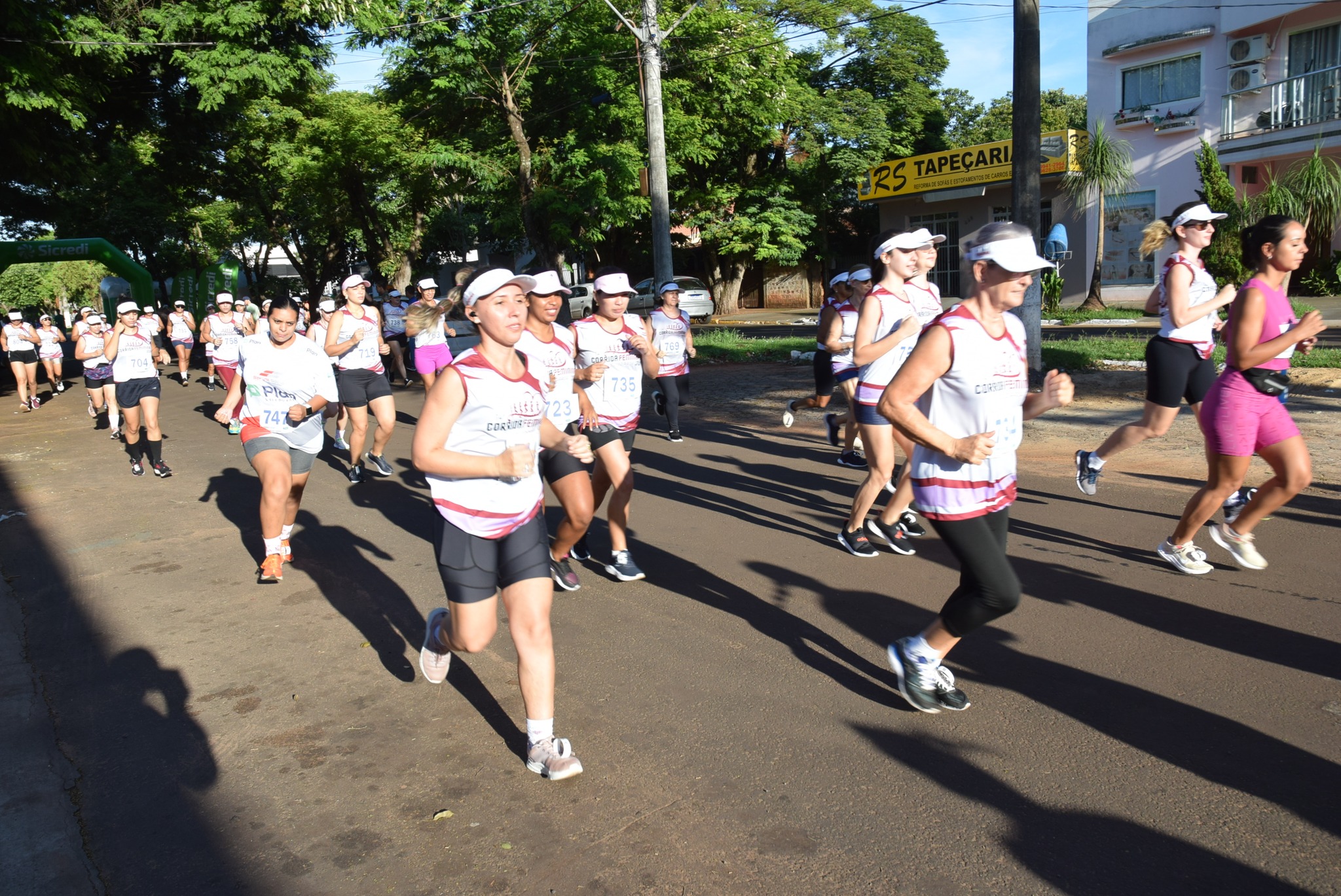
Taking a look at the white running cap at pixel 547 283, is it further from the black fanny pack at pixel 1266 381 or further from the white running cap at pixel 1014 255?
the black fanny pack at pixel 1266 381

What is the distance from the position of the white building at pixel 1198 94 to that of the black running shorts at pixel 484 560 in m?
25.4

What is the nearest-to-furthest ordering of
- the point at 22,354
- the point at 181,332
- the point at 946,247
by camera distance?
1. the point at 22,354
2. the point at 181,332
3. the point at 946,247

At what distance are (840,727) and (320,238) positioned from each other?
47.6 m

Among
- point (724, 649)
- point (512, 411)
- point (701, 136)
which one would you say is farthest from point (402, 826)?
point (701, 136)

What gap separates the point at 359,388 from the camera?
382 inches

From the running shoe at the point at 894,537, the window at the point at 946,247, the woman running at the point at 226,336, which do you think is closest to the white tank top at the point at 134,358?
the woman running at the point at 226,336

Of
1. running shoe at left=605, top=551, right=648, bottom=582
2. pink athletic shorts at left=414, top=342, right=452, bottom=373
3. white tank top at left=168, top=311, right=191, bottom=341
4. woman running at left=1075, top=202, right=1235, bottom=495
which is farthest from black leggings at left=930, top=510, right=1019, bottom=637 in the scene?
white tank top at left=168, top=311, right=191, bottom=341

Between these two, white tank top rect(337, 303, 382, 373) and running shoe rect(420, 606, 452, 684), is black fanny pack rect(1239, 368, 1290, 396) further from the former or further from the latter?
white tank top rect(337, 303, 382, 373)

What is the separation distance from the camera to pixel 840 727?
3.94m

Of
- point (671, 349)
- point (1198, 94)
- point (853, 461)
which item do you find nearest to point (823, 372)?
point (853, 461)

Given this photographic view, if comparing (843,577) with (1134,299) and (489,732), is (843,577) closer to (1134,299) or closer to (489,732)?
(489,732)

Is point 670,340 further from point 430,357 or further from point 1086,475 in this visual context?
point 1086,475

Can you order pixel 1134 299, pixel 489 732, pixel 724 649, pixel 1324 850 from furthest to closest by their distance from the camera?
pixel 1134 299
pixel 724 649
pixel 489 732
pixel 1324 850

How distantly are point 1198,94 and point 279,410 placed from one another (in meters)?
27.4
